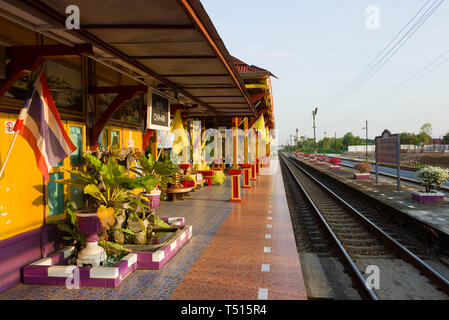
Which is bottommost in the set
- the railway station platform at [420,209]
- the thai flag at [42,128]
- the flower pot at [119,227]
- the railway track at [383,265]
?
the railway track at [383,265]

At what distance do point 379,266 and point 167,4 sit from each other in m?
5.94

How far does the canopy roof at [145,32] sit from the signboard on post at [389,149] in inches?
416

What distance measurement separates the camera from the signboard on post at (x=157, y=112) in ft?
22.4

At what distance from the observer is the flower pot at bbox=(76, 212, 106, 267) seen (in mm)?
4754

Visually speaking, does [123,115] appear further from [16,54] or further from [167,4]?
[167,4]

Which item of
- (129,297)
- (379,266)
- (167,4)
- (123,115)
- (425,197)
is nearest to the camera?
(167,4)

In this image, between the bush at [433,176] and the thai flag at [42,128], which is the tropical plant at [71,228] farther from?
the bush at [433,176]

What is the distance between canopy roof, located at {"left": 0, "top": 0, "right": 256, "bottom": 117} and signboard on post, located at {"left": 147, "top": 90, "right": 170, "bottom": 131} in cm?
62

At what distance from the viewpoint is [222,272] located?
15.9 feet

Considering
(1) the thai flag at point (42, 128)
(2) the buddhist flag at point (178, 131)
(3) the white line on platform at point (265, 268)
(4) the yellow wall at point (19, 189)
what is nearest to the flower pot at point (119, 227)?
(4) the yellow wall at point (19, 189)

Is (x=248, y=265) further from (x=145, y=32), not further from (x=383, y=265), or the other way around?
(x=145, y=32)

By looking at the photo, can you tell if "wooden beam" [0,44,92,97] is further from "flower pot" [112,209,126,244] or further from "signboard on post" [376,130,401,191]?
"signboard on post" [376,130,401,191]
